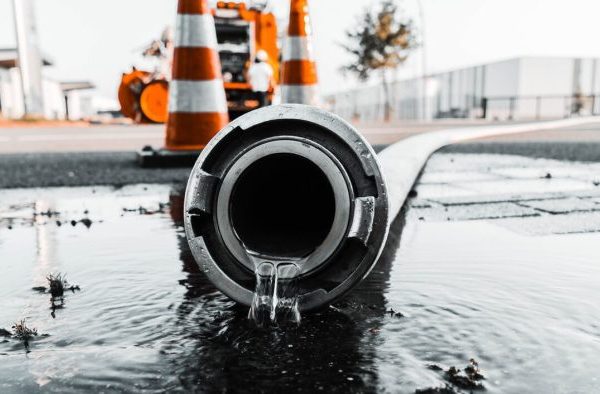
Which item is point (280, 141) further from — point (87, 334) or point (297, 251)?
point (87, 334)

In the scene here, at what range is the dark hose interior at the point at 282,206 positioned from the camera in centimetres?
191

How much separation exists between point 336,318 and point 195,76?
411 centimetres

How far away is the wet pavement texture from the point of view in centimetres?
134

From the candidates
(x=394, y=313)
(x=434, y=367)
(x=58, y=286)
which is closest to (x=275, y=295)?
(x=394, y=313)

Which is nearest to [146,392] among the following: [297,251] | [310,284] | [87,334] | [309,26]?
[87,334]

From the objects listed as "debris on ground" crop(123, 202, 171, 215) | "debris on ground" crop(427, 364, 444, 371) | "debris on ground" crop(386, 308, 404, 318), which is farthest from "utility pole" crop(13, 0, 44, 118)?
"debris on ground" crop(427, 364, 444, 371)

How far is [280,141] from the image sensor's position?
69.3 inches

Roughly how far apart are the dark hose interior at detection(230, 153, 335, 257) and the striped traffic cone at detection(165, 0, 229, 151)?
344cm

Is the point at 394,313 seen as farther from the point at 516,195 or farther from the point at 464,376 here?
the point at 516,195

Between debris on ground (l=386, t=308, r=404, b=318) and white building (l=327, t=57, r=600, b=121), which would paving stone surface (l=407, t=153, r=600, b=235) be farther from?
white building (l=327, t=57, r=600, b=121)

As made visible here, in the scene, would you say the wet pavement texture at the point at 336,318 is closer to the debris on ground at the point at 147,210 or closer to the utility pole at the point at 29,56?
the debris on ground at the point at 147,210

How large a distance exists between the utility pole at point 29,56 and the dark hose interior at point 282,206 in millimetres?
23882

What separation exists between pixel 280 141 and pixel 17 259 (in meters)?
1.41

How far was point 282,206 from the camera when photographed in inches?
85.1
